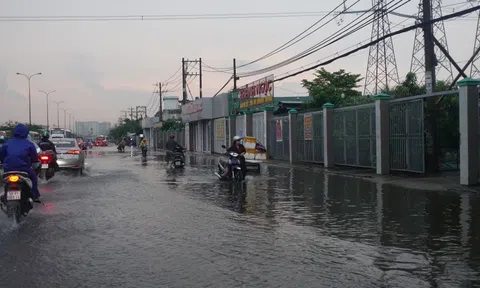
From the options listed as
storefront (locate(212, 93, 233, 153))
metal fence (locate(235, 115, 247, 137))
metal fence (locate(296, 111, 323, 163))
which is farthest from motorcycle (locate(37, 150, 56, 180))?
storefront (locate(212, 93, 233, 153))

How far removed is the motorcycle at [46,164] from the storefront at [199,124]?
29490mm

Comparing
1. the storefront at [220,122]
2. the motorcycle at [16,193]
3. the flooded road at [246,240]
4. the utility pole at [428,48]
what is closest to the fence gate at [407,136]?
the utility pole at [428,48]

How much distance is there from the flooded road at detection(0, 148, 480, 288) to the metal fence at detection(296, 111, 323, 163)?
10.3m

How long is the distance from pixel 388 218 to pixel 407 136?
846 centimetres

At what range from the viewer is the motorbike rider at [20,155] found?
373 inches

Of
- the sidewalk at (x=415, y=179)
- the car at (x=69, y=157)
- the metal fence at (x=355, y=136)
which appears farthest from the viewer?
the car at (x=69, y=157)

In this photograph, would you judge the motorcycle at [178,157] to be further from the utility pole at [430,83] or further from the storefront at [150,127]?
the storefront at [150,127]

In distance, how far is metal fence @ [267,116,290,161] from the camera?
92.6 feet

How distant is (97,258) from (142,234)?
1614 millimetres

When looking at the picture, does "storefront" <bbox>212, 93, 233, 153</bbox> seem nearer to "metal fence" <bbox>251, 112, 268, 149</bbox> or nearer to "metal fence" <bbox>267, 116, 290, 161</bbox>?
"metal fence" <bbox>251, 112, 268, 149</bbox>

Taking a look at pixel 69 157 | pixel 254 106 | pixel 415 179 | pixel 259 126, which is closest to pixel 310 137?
pixel 259 126

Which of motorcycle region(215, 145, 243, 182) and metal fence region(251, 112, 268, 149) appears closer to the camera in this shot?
motorcycle region(215, 145, 243, 182)

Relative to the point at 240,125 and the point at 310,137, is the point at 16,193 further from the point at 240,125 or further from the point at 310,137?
the point at 240,125

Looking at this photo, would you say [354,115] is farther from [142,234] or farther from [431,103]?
[142,234]
